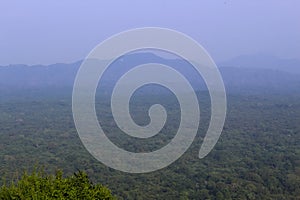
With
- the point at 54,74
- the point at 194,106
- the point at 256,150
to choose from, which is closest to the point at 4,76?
the point at 54,74

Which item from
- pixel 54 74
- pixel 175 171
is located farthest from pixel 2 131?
pixel 54 74

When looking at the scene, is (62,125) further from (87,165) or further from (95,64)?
(95,64)

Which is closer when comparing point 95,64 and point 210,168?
point 95,64

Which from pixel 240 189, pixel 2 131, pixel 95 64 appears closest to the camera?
pixel 95 64

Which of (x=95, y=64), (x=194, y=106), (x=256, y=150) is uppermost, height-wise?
(x=95, y=64)

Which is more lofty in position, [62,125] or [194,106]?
[194,106]

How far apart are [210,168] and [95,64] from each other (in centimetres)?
1857

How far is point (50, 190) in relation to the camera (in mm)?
7637

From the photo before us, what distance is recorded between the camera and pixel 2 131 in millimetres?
39438

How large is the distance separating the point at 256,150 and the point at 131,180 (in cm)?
1250

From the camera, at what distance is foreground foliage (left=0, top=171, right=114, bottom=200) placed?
24.6 feet

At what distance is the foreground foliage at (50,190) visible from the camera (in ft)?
24.6

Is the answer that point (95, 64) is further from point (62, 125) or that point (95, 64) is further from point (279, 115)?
point (279, 115)

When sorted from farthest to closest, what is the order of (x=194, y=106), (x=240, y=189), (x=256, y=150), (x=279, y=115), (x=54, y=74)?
(x=54, y=74), (x=279, y=115), (x=256, y=150), (x=240, y=189), (x=194, y=106)
